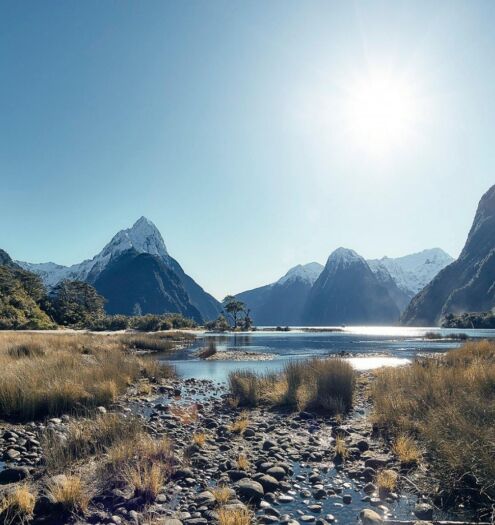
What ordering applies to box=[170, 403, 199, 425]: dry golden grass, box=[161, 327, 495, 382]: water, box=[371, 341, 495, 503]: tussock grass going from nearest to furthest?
box=[371, 341, 495, 503]: tussock grass → box=[170, 403, 199, 425]: dry golden grass → box=[161, 327, 495, 382]: water

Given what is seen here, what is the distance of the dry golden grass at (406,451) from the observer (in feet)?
28.3

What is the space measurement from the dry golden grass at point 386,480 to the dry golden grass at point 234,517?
2.79 metres

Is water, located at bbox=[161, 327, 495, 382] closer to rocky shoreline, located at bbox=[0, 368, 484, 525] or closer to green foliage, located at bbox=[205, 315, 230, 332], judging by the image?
rocky shoreline, located at bbox=[0, 368, 484, 525]

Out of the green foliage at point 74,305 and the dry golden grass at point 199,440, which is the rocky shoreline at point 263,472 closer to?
the dry golden grass at point 199,440

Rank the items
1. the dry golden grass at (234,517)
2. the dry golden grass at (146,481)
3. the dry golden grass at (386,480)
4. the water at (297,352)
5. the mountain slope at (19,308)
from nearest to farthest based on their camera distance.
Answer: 1. the dry golden grass at (234,517)
2. the dry golden grass at (146,481)
3. the dry golden grass at (386,480)
4. the water at (297,352)
5. the mountain slope at (19,308)

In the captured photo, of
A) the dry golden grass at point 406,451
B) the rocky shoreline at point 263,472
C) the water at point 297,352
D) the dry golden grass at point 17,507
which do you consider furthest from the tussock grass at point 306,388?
the dry golden grass at point 17,507

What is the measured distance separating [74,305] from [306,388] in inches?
3664

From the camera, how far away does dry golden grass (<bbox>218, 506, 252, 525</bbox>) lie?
573 centimetres

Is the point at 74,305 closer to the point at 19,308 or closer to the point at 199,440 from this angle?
the point at 19,308

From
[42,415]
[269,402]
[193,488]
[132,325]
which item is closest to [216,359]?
[269,402]

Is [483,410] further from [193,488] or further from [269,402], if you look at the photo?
[269,402]

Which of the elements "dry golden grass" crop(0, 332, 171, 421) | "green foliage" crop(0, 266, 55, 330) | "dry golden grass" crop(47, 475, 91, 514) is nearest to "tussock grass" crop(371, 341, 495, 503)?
"dry golden grass" crop(47, 475, 91, 514)

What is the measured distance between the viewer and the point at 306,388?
16.1 metres

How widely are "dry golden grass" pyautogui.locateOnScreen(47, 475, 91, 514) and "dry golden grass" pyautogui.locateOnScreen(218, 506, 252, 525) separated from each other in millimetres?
2338
